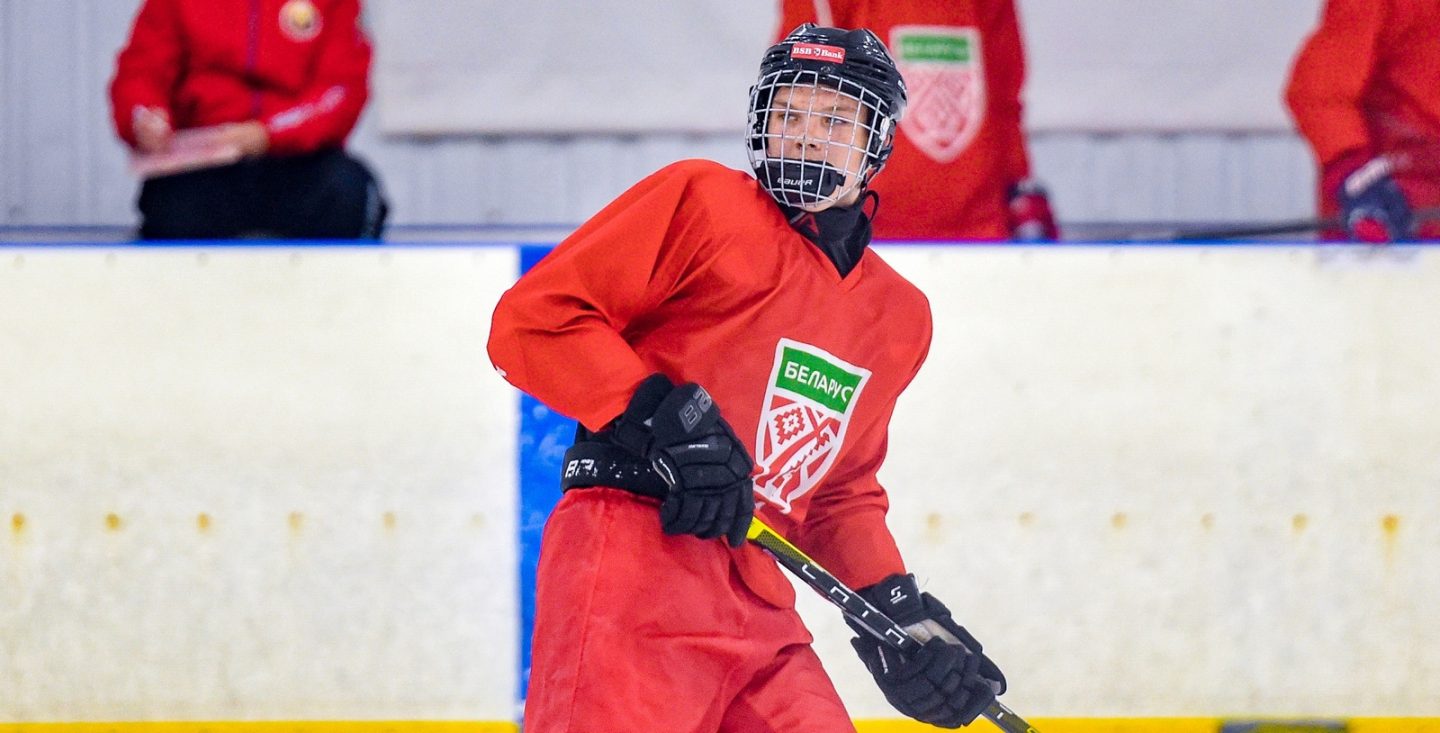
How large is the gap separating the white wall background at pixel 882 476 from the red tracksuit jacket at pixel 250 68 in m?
0.38

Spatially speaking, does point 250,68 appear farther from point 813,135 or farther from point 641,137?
point 641,137

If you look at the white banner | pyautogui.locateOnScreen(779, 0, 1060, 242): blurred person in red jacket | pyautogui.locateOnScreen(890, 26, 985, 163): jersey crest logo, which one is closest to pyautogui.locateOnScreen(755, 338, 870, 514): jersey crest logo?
pyautogui.locateOnScreen(779, 0, 1060, 242): blurred person in red jacket

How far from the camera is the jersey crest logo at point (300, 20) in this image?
9.48 feet

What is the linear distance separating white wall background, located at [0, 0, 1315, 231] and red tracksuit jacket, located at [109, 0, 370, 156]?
134 centimetres

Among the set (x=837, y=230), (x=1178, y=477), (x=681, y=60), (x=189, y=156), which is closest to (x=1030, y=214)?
(x=1178, y=477)

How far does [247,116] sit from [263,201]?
0.57 feet

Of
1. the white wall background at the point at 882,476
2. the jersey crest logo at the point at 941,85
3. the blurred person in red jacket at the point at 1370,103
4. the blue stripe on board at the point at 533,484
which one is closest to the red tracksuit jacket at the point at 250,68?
the white wall background at the point at 882,476

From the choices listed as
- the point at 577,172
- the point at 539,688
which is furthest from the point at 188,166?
the point at 577,172

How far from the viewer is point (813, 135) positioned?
5.73ft

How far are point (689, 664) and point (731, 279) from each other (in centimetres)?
39

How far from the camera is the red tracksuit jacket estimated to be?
2.80 m

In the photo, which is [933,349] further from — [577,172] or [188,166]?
[577,172]

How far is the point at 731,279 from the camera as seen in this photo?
172 cm

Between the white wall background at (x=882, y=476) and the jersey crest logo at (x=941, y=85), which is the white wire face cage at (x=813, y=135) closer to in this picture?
the white wall background at (x=882, y=476)
